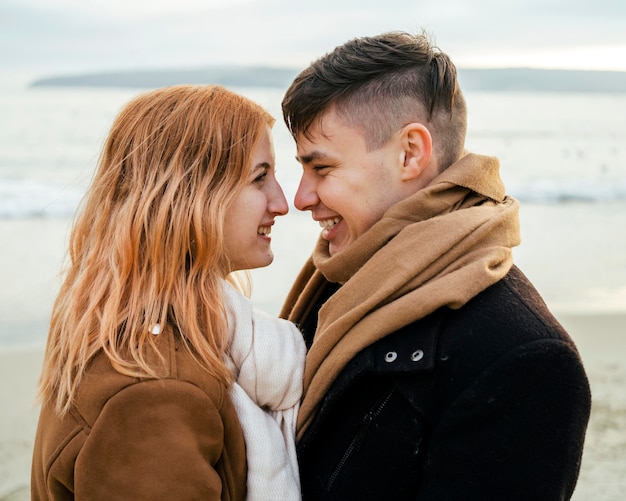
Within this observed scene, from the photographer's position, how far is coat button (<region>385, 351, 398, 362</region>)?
7.09ft

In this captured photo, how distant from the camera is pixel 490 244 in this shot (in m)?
2.25

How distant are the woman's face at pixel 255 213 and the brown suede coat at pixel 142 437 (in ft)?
1.79

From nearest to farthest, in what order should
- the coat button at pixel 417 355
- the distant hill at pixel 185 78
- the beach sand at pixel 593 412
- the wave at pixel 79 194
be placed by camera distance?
the coat button at pixel 417 355 < the beach sand at pixel 593 412 < the wave at pixel 79 194 < the distant hill at pixel 185 78

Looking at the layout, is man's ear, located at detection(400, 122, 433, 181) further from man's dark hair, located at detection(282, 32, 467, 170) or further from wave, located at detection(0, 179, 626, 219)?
wave, located at detection(0, 179, 626, 219)

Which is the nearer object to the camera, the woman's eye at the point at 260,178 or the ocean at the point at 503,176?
the woman's eye at the point at 260,178

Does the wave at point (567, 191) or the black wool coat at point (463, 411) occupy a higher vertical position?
the black wool coat at point (463, 411)

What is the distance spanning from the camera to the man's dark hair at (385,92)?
254 centimetres

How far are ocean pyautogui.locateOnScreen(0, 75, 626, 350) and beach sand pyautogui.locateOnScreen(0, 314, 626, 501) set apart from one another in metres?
0.34

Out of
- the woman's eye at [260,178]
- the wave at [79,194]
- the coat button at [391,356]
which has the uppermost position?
the woman's eye at [260,178]

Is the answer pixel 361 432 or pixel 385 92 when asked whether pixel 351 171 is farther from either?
pixel 361 432

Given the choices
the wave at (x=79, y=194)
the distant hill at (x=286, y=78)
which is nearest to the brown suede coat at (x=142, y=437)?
the wave at (x=79, y=194)

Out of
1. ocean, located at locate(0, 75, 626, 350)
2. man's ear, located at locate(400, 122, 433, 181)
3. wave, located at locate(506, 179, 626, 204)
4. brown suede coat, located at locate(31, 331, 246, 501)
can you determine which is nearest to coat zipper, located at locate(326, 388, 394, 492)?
brown suede coat, located at locate(31, 331, 246, 501)

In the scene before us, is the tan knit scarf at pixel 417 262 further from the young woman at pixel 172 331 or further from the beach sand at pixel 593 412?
the beach sand at pixel 593 412

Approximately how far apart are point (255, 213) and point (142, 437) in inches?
33.8
